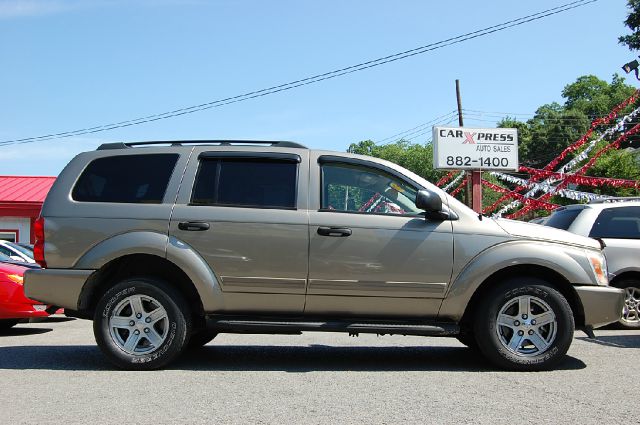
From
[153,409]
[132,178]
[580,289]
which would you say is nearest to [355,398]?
[153,409]

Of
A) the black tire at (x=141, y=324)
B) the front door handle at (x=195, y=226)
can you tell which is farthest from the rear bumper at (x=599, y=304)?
the black tire at (x=141, y=324)

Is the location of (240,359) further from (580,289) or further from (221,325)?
(580,289)

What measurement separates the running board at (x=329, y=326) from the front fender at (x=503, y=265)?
199mm

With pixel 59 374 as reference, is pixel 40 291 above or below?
above

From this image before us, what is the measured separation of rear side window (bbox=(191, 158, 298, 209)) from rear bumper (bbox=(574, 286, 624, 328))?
2737 mm

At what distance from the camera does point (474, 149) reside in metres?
26.7

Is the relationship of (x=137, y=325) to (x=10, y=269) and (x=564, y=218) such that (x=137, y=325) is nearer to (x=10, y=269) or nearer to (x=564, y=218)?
(x=10, y=269)

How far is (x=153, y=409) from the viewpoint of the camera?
14.5 ft

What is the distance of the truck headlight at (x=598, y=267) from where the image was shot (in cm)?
595

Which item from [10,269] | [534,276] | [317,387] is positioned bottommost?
[317,387]

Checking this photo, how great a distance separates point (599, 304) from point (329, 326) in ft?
7.96

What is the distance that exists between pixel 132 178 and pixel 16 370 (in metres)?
2.01

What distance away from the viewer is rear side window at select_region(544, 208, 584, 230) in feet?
31.1

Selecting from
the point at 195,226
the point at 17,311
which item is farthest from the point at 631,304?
the point at 17,311
